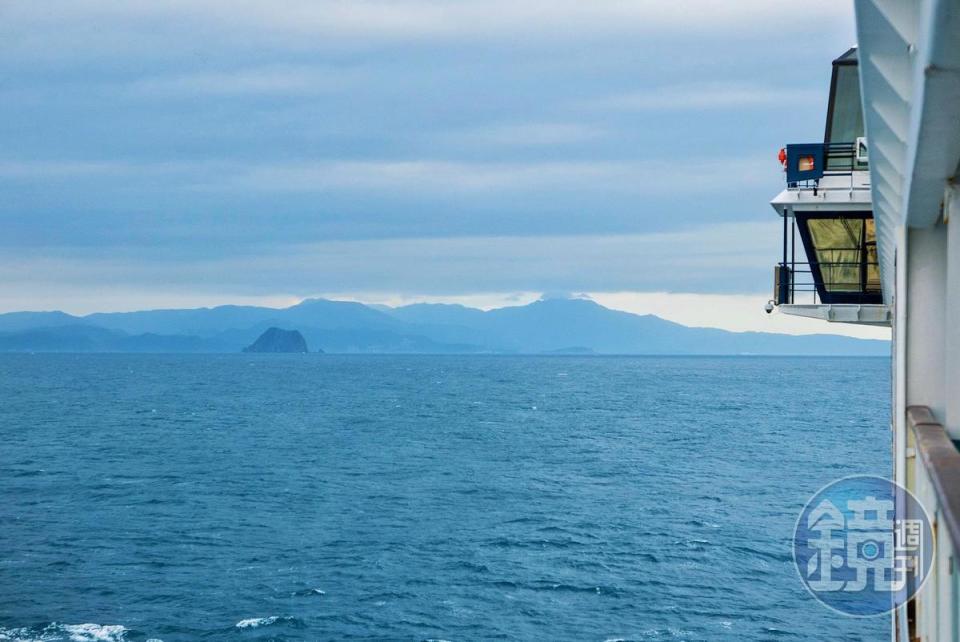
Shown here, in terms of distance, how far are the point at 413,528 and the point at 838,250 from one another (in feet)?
104

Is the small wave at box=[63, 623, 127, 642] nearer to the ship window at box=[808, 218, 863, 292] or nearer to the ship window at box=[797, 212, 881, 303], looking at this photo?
the ship window at box=[797, 212, 881, 303]

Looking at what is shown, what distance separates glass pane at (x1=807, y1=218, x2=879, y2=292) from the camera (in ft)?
62.2

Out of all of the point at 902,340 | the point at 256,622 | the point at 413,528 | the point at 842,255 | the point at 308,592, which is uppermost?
the point at 842,255

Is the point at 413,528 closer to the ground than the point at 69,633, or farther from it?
farther from it

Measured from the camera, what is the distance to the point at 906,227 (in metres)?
9.48

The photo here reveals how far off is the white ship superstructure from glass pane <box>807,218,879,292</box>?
2cm

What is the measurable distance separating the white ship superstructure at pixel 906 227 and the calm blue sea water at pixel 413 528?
16.7m

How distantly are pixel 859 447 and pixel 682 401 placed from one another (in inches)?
2462

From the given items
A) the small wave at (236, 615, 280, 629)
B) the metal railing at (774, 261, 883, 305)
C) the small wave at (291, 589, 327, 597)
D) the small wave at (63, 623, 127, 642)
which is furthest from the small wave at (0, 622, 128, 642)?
the metal railing at (774, 261, 883, 305)

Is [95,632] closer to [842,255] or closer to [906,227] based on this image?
[842,255]

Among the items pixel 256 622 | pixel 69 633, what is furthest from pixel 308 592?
pixel 69 633

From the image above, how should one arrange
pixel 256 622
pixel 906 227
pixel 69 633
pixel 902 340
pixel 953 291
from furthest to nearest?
1. pixel 256 622
2. pixel 69 633
3. pixel 902 340
4. pixel 906 227
5. pixel 953 291

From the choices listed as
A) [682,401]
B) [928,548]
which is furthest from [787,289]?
[682,401]

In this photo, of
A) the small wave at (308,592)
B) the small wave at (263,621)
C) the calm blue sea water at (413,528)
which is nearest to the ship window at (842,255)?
the calm blue sea water at (413,528)
